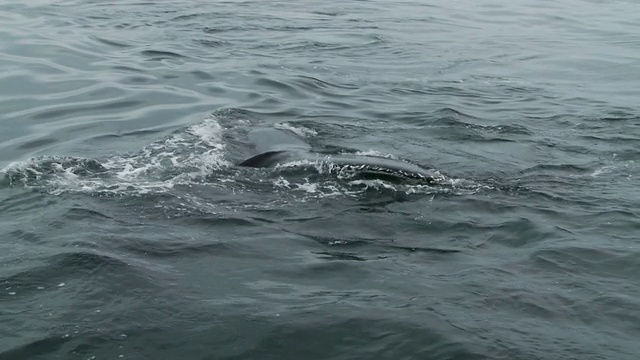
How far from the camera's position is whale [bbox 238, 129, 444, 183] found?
8.62 metres

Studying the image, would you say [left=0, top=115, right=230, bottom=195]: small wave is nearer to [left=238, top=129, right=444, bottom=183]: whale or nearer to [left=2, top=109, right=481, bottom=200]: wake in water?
[left=2, top=109, right=481, bottom=200]: wake in water

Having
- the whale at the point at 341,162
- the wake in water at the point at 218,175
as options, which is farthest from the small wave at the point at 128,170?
the whale at the point at 341,162

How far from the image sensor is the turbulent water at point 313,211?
584 centimetres

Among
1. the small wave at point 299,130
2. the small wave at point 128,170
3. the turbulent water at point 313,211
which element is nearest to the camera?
the turbulent water at point 313,211

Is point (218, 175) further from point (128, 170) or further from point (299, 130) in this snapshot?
point (299, 130)

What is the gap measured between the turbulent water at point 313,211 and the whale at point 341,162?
86mm

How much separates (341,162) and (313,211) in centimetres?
95

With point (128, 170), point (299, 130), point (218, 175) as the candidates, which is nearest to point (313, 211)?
point (218, 175)

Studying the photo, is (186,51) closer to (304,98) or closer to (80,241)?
(304,98)

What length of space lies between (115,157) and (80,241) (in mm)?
2892

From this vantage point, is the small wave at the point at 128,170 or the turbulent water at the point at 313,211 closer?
the turbulent water at the point at 313,211

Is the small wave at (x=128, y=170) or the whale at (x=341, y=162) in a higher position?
the whale at (x=341, y=162)

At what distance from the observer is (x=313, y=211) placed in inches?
321

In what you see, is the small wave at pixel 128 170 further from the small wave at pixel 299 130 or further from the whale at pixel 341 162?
the small wave at pixel 299 130
